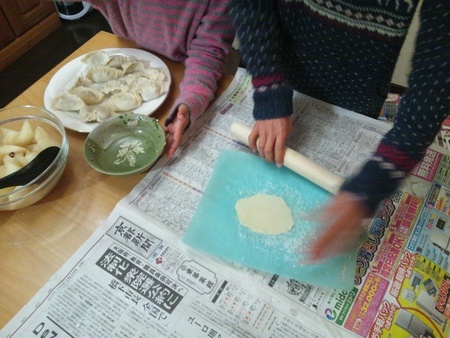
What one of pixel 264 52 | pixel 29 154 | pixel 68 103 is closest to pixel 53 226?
pixel 29 154

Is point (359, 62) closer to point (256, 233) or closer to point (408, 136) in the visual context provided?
point (408, 136)

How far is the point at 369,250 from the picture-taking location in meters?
0.53

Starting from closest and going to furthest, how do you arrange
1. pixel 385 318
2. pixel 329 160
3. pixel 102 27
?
pixel 385 318, pixel 329 160, pixel 102 27

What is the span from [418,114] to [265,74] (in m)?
0.27

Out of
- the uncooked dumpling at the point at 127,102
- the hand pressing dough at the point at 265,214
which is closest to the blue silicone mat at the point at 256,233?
the hand pressing dough at the point at 265,214

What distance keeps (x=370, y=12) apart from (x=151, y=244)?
50 cm

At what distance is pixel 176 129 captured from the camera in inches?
25.9

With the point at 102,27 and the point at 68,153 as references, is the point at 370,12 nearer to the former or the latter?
the point at 68,153

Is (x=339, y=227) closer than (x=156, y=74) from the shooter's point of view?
Yes

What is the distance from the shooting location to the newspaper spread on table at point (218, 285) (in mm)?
468

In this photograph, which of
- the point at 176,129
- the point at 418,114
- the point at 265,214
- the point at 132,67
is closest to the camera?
the point at 418,114

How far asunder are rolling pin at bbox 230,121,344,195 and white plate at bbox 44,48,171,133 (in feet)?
0.71

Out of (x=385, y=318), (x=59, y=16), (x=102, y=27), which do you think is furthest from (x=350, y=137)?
(x=59, y=16)

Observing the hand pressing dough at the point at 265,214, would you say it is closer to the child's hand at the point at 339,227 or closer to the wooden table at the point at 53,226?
the child's hand at the point at 339,227
